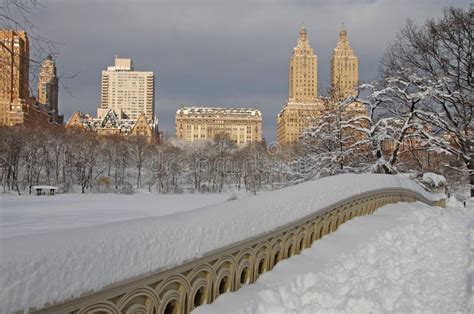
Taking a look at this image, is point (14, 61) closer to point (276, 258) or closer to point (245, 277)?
point (245, 277)

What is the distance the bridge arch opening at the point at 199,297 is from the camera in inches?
128

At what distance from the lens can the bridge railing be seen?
2.37 metres

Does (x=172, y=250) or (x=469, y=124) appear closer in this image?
(x=172, y=250)

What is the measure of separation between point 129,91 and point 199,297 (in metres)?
176

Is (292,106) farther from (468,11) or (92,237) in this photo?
(92,237)

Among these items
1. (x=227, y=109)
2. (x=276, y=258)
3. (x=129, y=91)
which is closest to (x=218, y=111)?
(x=227, y=109)

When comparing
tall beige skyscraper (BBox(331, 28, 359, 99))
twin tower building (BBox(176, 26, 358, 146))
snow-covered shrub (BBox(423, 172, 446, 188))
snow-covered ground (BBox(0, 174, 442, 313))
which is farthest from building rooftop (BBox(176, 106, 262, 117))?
snow-covered ground (BBox(0, 174, 442, 313))

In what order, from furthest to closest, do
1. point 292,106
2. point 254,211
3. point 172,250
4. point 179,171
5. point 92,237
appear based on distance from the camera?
1. point 179,171
2. point 292,106
3. point 254,211
4. point 172,250
5. point 92,237

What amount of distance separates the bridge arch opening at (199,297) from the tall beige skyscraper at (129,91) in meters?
169

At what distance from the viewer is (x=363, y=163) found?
687 inches

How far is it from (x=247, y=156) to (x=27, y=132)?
105 feet

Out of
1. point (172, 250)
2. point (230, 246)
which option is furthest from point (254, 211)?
point (172, 250)

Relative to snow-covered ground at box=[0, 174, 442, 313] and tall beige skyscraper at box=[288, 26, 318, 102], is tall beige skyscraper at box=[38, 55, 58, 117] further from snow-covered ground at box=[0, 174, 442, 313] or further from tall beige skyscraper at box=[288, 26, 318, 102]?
tall beige skyscraper at box=[288, 26, 318, 102]

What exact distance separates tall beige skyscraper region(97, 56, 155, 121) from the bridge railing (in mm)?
167616
